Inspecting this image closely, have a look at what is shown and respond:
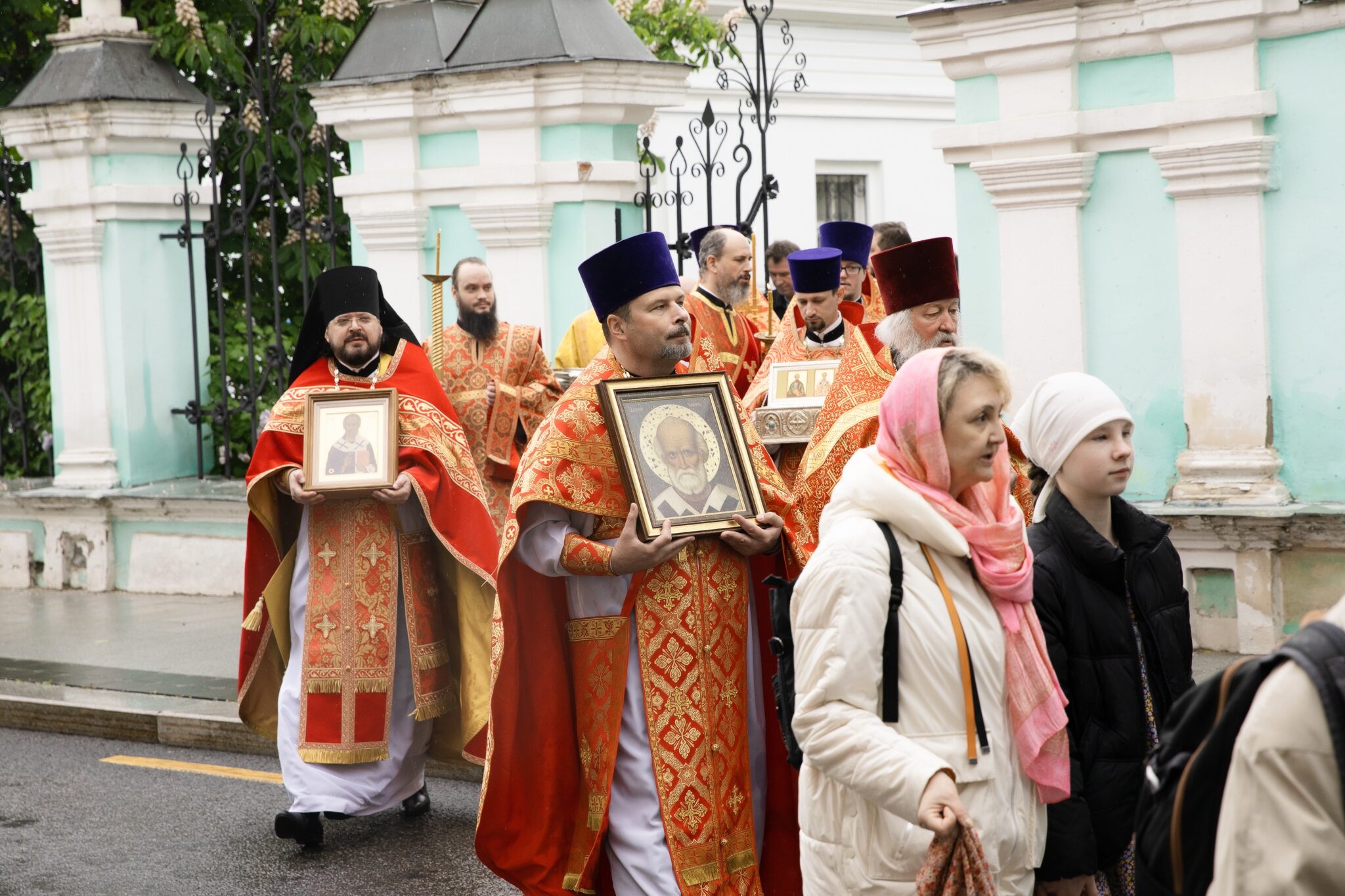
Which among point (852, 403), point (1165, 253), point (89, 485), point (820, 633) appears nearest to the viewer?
point (820, 633)

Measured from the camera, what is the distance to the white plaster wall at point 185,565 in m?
10.9

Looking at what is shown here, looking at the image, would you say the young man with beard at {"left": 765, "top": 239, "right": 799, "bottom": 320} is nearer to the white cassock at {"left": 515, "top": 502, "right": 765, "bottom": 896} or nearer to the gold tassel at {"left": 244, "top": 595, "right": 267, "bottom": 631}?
the gold tassel at {"left": 244, "top": 595, "right": 267, "bottom": 631}

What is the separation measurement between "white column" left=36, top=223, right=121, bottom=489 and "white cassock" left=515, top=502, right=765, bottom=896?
7445 mm

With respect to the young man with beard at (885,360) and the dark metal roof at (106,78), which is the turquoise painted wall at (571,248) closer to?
the dark metal roof at (106,78)

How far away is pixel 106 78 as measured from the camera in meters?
11.2

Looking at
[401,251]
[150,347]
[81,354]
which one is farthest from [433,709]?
[81,354]

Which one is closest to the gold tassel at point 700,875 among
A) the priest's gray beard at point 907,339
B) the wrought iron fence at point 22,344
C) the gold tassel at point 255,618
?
the priest's gray beard at point 907,339

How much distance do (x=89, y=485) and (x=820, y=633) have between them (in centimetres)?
903

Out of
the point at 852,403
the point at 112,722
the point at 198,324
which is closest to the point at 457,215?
the point at 198,324

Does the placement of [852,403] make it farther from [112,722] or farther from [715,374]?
[112,722]

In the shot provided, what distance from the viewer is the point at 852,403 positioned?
553cm

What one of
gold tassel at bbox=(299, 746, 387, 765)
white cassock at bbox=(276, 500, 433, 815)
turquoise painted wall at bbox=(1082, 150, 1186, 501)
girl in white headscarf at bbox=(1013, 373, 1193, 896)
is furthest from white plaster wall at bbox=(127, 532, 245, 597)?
girl in white headscarf at bbox=(1013, 373, 1193, 896)

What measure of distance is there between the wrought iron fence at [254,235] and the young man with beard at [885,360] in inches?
222

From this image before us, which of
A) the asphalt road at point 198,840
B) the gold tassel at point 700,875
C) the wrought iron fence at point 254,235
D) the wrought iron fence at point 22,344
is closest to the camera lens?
the gold tassel at point 700,875
